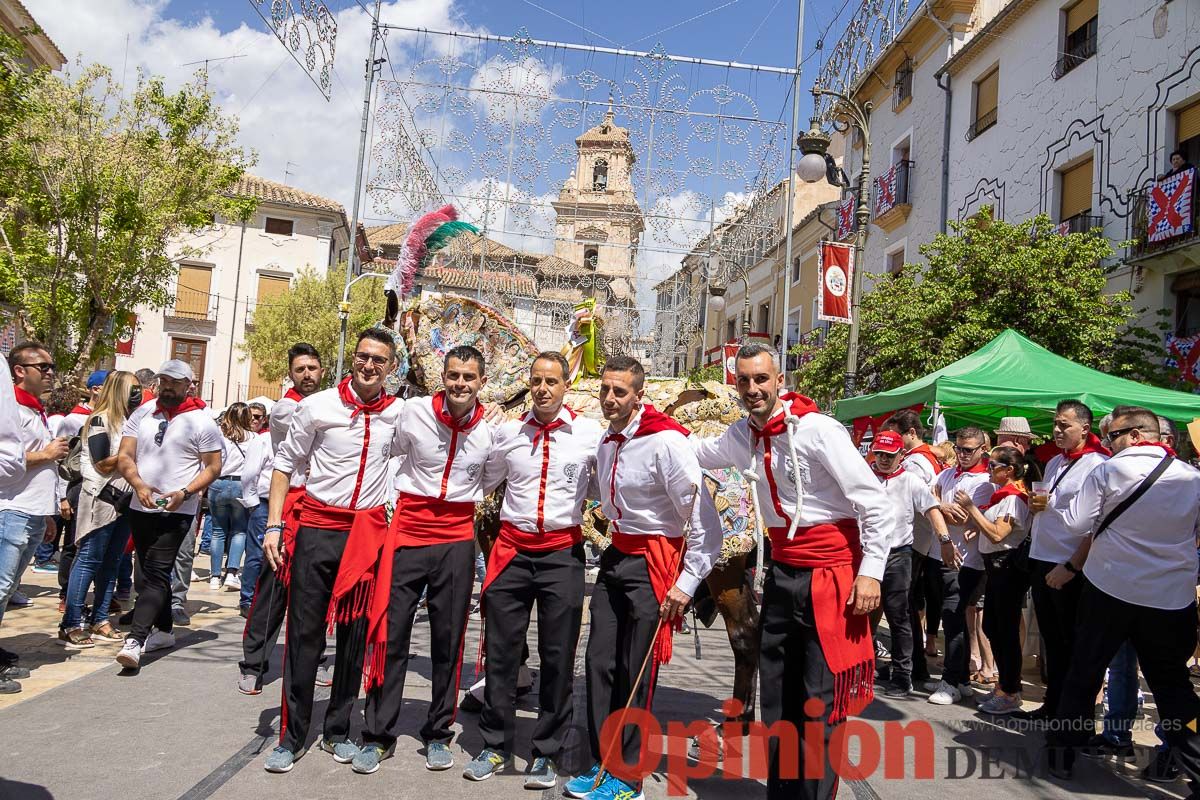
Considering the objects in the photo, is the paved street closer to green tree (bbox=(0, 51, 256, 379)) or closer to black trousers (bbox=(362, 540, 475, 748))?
black trousers (bbox=(362, 540, 475, 748))

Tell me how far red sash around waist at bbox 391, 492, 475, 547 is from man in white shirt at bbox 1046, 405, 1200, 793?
327cm

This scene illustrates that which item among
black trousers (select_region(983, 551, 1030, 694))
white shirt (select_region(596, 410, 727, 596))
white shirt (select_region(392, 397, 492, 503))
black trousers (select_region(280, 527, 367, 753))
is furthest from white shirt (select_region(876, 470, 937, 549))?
black trousers (select_region(280, 527, 367, 753))

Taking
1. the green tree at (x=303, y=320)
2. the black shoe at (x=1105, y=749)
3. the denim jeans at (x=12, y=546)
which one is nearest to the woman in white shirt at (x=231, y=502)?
the denim jeans at (x=12, y=546)

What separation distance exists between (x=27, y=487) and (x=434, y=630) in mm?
2721

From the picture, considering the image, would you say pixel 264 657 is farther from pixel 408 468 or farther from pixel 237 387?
pixel 237 387

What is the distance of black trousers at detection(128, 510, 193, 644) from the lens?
583 cm

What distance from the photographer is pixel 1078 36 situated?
16250 millimetres

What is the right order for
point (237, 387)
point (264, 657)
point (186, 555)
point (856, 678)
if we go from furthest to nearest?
point (237, 387) → point (186, 555) → point (264, 657) → point (856, 678)

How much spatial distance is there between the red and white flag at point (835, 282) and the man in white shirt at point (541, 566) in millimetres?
8693

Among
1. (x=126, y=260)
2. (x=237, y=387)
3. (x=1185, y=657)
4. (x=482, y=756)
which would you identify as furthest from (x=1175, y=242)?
(x=237, y=387)

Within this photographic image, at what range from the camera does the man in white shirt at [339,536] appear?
4516 mm

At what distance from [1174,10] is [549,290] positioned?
644 inches

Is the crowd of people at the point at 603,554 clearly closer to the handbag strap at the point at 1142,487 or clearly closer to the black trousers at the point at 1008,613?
the handbag strap at the point at 1142,487

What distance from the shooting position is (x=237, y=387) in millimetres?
40719
